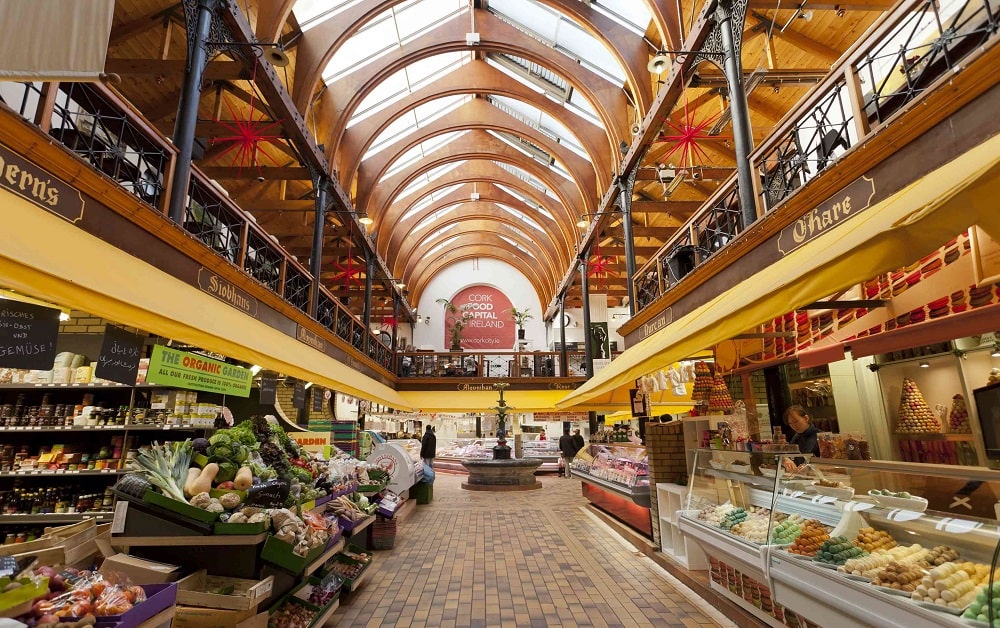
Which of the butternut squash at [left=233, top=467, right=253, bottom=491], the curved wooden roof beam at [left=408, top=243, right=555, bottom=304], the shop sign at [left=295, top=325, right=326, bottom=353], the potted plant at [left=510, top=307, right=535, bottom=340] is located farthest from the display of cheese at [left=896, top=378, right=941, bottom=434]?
the curved wooden roof beam at [left=408, top=243, right=555, bottom=304]

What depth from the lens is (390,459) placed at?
26.2ft

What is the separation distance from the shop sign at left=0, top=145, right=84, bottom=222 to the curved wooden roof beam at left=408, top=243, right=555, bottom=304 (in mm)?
21978

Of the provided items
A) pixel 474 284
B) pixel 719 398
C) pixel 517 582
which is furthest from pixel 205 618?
pixel 474 284

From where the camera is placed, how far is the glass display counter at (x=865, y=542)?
188 centimetres

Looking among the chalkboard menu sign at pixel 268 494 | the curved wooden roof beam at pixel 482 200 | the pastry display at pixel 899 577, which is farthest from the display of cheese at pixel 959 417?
the curved wooden roof beam at pixel 482 200

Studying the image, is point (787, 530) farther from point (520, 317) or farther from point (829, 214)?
point (520, 317)

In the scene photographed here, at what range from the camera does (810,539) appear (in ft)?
8.64

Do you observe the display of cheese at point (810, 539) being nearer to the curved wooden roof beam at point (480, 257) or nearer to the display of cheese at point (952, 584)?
the display of cheese at point (952, 584)

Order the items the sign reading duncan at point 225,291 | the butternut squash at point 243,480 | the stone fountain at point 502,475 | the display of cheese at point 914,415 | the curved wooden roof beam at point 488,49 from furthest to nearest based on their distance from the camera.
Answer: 1. the stone fountain at point 502,475
2. the curved wooden roof beam at point 488,49
3. the display of cheese at point 914,415
4. the sign reading duncan at point 225,291
5. the butternut squash at point 243,480

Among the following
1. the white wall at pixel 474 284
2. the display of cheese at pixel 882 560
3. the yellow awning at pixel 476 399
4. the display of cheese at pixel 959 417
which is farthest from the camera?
the white wall at pixel 474 284

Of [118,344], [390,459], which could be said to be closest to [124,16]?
[118,344]

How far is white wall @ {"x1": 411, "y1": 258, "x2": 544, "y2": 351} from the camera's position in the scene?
86.9 ft

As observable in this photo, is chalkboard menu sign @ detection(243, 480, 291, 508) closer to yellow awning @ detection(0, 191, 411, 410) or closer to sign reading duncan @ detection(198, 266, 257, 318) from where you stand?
yellow awning @ detection(0, 191, 411, 410)

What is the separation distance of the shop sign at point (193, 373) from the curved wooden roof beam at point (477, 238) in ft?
51.4
